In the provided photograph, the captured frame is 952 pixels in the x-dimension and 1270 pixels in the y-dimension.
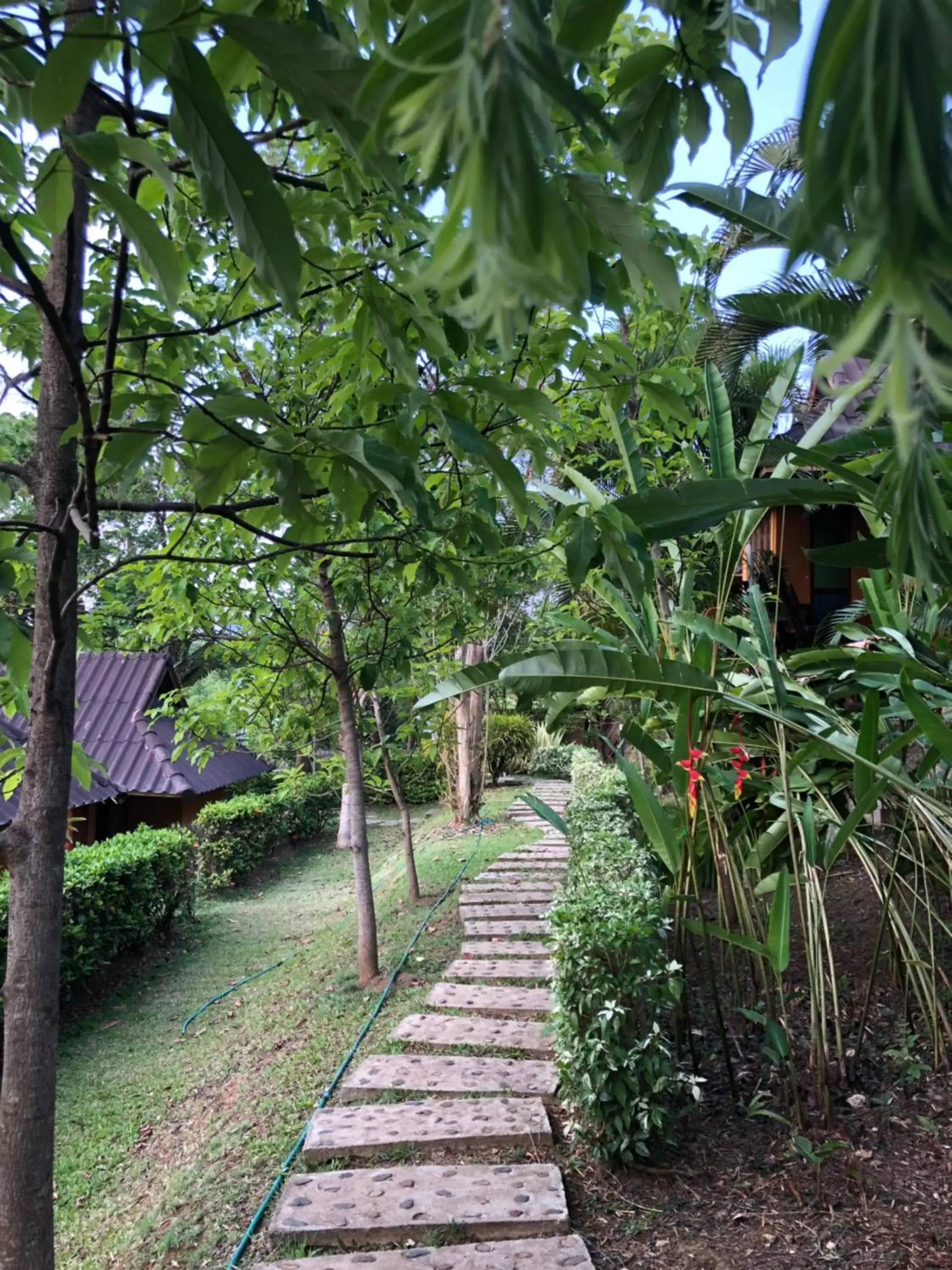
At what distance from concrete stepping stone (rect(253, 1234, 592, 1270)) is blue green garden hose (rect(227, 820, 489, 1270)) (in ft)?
0.70

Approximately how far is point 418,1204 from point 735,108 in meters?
3.05

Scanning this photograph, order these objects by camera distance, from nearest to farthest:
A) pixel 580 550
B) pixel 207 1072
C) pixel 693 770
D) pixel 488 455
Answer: pixel 488 455
pixel 580 550
pixel 693 770
pixel 207 1072

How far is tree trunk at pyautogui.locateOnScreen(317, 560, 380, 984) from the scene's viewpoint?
5.37 m

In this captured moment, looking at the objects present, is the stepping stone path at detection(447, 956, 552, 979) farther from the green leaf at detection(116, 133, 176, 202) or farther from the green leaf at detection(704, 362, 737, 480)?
the green leaf at detection(116, 133, 176, 202)

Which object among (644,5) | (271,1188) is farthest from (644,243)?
(271,1188)

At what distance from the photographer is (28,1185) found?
61.9 inches

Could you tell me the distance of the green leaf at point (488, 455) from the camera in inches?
53.8

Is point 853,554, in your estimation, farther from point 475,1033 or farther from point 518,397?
point 475,1033

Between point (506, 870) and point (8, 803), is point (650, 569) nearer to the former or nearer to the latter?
point (506, 870)

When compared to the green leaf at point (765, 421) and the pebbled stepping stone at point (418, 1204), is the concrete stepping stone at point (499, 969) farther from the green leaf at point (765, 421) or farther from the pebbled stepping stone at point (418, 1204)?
the green leaf at point (765, 421)

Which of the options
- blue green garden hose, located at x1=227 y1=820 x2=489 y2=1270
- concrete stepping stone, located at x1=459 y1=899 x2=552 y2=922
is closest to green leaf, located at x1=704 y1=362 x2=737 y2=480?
blue green garden hose, located at x1=227 y1=820 x2=489 y2=1270

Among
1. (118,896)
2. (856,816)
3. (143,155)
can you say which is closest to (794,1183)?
(856,816)

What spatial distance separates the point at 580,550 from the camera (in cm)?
156

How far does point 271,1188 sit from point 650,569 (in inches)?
103
